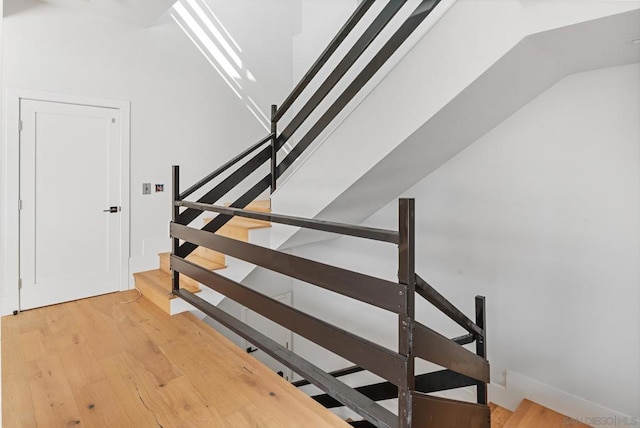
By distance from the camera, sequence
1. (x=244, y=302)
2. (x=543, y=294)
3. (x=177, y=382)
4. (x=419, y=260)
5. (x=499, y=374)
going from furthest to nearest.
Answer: (x=419, y=260) < (x=499, y=374) < (x=543, y=294) < (x=244, y=302) < (x=177, y=382)

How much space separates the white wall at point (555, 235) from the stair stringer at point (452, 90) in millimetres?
201

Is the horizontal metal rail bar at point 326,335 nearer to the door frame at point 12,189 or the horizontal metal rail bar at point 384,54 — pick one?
the horizontal metal rail bar at point 384,54

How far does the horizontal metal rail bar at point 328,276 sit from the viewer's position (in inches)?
63.1

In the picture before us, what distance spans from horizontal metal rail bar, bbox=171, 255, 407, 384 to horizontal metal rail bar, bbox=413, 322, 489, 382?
126 mm

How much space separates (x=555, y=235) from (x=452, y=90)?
57.1 inches

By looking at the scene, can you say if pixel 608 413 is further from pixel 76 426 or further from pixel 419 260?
pixel 76 426

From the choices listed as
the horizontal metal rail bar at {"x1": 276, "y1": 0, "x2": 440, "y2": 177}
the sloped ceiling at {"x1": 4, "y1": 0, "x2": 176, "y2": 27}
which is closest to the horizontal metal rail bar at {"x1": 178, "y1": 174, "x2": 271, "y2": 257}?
the horizontal metal rail bar at {"x1": 276, "y1": 0, "x2": 440, "y2": 177}

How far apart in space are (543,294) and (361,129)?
186 centimetres

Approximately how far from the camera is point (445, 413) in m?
1.75

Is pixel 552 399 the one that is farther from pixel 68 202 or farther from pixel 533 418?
pixel 68 202

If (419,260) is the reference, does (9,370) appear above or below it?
below

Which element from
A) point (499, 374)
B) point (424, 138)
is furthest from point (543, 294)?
point (424, 138)

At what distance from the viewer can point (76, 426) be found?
1.82 metres

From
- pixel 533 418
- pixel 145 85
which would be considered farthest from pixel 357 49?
pixel 533 418
